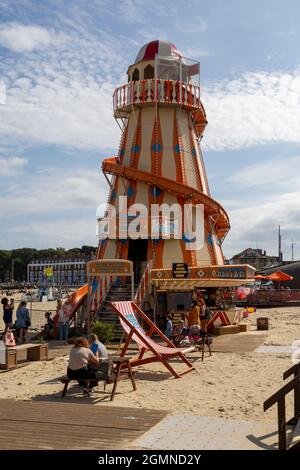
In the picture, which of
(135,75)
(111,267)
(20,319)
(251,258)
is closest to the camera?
(20,319)

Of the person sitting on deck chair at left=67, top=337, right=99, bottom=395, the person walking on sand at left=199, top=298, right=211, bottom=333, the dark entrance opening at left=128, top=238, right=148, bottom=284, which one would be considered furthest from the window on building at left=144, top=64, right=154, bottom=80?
the person sitting on deck chair at left=67, top=337, right=99, bottom=395

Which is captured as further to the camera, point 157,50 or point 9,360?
point 157,50

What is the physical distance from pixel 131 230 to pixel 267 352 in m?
11.3

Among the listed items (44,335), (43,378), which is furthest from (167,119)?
(43,378)

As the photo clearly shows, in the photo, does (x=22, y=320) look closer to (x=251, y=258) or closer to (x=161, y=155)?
(x=161, y=155)

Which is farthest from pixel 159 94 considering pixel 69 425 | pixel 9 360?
pixel 69 425

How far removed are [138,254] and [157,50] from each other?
10.8 meters

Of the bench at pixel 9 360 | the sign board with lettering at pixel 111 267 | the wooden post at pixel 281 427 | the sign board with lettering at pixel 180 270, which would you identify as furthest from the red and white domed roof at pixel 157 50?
the wooden post at pixel 281 427

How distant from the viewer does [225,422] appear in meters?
7.49

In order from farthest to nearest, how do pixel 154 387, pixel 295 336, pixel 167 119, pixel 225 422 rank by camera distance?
1. pixel 167 119
2. pixel 295 336
3. pixel 154 387
4. pixel 225 422

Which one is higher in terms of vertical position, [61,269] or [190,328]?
[61,269]

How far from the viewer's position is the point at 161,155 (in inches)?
1041

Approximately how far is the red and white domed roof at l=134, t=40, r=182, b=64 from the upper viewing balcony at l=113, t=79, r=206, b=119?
183cm
